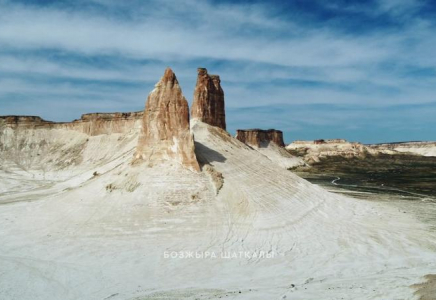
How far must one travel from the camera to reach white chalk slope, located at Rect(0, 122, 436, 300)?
47.2 feet

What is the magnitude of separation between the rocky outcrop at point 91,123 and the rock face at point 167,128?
1819 inches

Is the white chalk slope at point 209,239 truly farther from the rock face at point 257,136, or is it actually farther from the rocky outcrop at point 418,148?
the rocky outcrop at point 418,148

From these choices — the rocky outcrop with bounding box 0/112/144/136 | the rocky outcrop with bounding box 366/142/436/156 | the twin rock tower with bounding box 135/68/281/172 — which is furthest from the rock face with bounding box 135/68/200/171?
the rocky outcrop with bounding box 366/142/436/156

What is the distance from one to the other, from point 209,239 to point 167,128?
8391 millimetres

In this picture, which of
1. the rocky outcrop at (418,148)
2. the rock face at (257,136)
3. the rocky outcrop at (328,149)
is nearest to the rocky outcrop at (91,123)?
the rock face at (257,136)

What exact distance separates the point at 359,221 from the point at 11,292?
19130 mm

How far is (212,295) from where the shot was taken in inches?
531

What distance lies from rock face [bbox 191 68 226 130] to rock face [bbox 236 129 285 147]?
Answer: 156 ft

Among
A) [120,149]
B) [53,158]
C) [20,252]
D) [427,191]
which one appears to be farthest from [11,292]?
[53,158]

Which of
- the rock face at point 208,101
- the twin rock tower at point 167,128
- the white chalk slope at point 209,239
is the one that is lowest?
the white chalk slope at point 209,239

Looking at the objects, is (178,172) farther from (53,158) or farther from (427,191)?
(53,158)

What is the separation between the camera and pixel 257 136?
102 meters

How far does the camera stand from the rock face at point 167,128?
79.8 ft

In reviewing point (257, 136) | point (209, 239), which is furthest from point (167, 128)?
point (257, 136)
